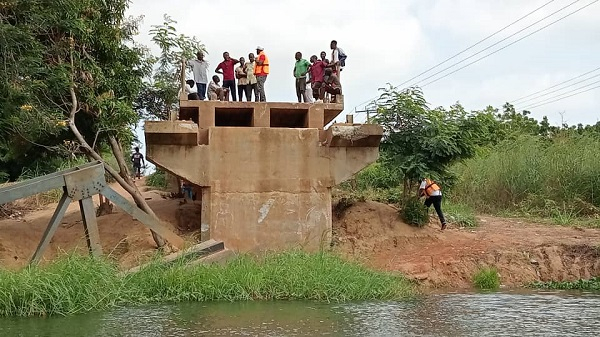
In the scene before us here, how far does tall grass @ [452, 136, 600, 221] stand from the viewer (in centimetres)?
1897

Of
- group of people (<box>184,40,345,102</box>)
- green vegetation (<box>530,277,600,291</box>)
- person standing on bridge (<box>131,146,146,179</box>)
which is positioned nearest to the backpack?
group of people (<box>184,40,345,102</box>)

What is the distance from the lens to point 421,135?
16.3m

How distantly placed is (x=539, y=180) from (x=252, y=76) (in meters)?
8.69

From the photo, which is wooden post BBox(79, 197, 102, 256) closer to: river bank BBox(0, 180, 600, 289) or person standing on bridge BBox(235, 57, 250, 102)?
river bank BBox(0, 180, 600, 289)

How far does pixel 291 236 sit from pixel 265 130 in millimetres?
2199

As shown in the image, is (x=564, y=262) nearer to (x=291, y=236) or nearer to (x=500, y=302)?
(x=500, y=302)

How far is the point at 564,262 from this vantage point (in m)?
14.1

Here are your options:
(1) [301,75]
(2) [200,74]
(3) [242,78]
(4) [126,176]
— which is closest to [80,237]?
(4) [126,176]

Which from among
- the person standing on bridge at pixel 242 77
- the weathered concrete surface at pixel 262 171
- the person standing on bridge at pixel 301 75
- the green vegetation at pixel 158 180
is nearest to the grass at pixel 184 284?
the weathered concrete surface at pixel 262 171

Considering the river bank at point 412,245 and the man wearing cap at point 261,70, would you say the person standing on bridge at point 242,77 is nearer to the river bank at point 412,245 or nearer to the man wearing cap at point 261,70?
the man wearing cap at point 261,70

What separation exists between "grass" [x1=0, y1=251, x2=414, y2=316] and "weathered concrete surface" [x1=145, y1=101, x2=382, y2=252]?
1.65 meters

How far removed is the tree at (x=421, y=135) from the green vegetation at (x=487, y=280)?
3155 millimetres

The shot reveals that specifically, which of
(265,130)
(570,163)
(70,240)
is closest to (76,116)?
(70,240)

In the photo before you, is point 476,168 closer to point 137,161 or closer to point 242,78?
point 242,78
